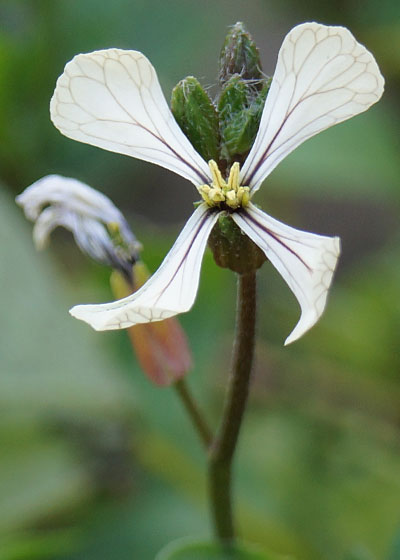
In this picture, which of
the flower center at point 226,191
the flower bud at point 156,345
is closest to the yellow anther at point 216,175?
the flower center at point 226,191

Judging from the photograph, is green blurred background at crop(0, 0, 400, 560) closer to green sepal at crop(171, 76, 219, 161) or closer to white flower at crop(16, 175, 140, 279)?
white flower at crop(16, 175, 140, 279)

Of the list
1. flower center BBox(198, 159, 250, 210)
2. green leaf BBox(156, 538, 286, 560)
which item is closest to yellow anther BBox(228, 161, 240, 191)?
flower center BBox(198, 159, 250, 210)

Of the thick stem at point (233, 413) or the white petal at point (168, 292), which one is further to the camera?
the thick stem at point (233, 413)

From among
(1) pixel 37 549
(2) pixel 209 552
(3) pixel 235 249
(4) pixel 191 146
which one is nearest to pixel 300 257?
(3) pixel 235 249

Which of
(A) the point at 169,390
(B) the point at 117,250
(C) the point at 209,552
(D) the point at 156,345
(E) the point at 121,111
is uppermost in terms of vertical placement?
(E) the point at 121,111

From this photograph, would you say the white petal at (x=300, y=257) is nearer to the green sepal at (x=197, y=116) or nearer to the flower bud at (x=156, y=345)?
the green sepal at (x=197, y=116)

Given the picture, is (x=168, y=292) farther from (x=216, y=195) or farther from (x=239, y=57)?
(x=239, y=57)
